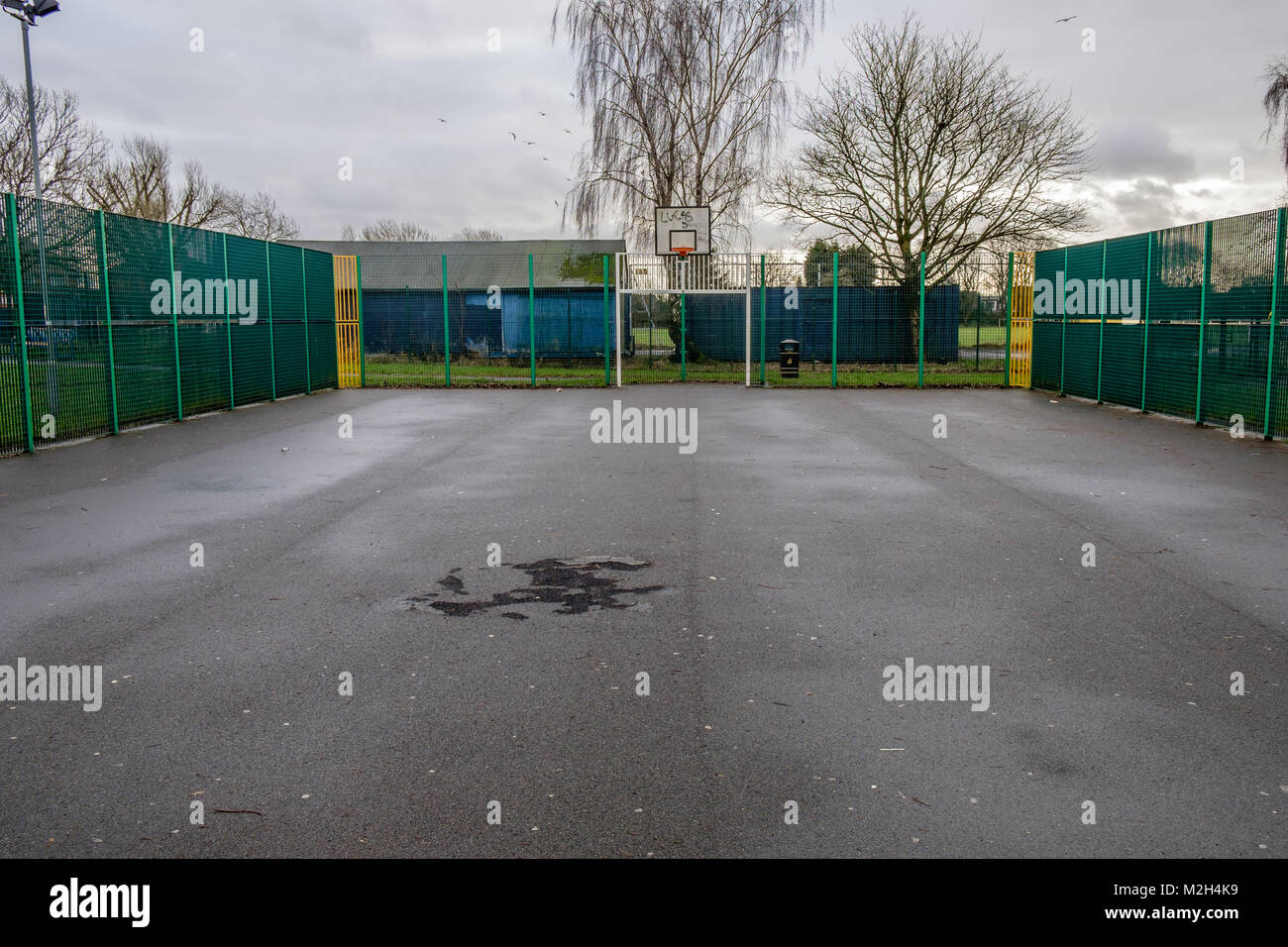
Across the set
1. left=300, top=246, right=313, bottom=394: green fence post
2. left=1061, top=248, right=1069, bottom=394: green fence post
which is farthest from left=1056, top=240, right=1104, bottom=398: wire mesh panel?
left=300, top=246, right=313, bottom=394: green fence post

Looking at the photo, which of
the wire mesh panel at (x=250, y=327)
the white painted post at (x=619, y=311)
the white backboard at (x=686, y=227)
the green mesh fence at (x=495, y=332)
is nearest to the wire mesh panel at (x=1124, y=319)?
the white backboard at (x=686, y=227)

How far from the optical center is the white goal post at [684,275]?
2538cm

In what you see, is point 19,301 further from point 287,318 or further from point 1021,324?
point 1021,324

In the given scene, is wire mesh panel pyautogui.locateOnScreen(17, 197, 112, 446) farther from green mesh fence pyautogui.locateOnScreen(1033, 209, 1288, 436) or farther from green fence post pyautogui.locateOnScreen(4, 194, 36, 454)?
green mesh fence pyautogui.locateOnScreen(1033, 209, 1288, 436)

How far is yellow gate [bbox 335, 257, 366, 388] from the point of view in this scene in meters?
25.6

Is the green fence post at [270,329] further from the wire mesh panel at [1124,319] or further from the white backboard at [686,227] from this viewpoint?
the wire mesh panel at [1124,319]

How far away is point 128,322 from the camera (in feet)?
50.3

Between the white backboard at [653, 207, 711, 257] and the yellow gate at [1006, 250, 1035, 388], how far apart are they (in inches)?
298

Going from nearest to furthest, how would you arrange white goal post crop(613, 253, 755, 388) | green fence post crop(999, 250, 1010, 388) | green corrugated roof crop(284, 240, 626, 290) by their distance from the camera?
green fence post crop(999, 250, 1010, 388) → white goal post crop(613, 253, 755, 388) → green corrugated roof crop(284, 240, 626, 290)

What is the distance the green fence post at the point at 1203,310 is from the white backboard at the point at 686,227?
42.6ft

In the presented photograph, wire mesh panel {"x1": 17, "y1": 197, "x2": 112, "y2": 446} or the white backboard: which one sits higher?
the white backboard

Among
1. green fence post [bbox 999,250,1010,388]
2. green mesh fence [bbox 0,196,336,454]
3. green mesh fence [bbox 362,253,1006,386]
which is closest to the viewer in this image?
green mesh fence [bbox 0,196,336,454]

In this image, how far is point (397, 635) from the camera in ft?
18.7
